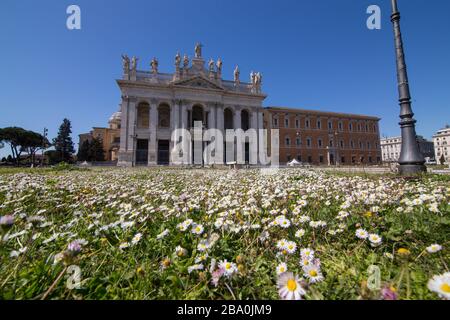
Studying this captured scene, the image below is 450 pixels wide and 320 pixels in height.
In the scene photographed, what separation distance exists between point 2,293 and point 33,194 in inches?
120

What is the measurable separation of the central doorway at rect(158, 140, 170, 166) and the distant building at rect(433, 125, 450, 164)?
100105 millimetres

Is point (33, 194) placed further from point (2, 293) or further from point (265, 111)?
point (265, 111)

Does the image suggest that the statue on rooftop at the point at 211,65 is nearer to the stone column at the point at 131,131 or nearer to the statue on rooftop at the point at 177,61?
the statue on rooftop at the point at 177,61

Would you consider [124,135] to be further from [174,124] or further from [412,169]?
[412,169]

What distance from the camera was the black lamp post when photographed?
5.14 m

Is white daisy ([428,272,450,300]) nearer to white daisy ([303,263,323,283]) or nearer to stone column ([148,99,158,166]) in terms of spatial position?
white daisy ([303,263,323,283])

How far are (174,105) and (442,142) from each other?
105842 millimetres

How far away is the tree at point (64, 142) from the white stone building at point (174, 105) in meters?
27.5

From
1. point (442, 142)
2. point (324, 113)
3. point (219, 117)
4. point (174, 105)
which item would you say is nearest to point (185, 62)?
point (174, 105)

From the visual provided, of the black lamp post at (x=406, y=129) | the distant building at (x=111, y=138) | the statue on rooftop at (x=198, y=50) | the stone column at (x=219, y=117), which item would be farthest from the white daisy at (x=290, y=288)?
the distant building at (x=111, y=138)

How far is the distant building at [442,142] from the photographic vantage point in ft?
256

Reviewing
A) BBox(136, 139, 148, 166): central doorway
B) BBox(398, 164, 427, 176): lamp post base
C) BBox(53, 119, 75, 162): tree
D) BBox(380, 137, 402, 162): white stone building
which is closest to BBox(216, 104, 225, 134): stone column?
BBox(136, 139, 148, 166): central doorway

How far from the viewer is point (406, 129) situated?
5348mm
